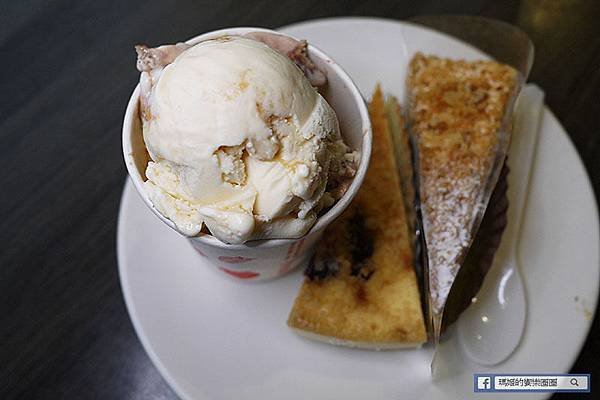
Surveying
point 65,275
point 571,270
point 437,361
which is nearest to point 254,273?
point 437,361

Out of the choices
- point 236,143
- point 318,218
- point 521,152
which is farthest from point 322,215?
point 521,152

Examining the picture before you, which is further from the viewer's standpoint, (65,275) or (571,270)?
(65,275)

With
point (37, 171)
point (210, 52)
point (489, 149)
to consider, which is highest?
point (210, 52)

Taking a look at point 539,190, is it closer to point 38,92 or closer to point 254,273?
point 254,273

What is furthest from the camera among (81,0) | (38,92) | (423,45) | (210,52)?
(81,0)

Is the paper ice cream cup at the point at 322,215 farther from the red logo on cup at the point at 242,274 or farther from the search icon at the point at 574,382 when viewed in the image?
the search icon at the point at 574,382

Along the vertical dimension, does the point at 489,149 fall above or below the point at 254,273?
above

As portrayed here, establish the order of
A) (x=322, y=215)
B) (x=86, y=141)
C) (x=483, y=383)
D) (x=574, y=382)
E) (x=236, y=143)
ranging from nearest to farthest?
(x=236, y=143)
(x=322, y=215)
(x=483, y=383)
(x=574, y=382)
(x=86, y=141)

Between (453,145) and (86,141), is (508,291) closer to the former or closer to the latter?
(453,145)

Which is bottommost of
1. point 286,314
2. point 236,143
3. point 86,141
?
point 286,314
